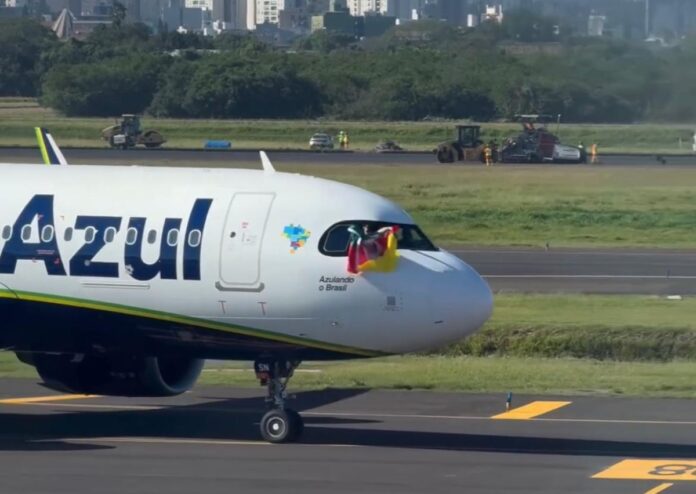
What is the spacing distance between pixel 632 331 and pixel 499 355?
2.47m

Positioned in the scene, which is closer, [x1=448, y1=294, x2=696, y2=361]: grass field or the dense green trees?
[x1=448, y1=294, x2=696, y2=361]: grass field

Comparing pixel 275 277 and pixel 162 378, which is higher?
pixel 275 277

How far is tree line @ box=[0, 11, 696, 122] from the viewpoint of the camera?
36344 millimetres

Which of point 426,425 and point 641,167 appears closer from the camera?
point 426,425

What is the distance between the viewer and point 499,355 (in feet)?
91.8

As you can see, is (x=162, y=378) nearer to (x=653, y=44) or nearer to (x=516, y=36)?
(x=653, y=44)

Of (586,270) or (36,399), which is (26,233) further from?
(586,270)

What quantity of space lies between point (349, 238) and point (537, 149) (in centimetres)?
6065

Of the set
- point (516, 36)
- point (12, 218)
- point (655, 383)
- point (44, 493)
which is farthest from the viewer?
point (516, 36)

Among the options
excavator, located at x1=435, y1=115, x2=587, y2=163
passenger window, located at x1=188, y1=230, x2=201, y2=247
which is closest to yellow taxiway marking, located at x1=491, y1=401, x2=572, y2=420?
passenger window, located at x1=188, y1=230, x2=201, y2=247

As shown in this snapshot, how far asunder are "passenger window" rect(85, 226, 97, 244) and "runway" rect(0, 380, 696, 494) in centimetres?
245

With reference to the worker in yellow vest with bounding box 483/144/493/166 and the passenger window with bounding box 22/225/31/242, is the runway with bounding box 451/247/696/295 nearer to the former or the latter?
the passenger window with bounding box 22/225/31/242

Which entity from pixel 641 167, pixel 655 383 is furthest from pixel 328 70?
pixel 655 383

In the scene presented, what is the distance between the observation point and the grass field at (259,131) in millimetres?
69775
